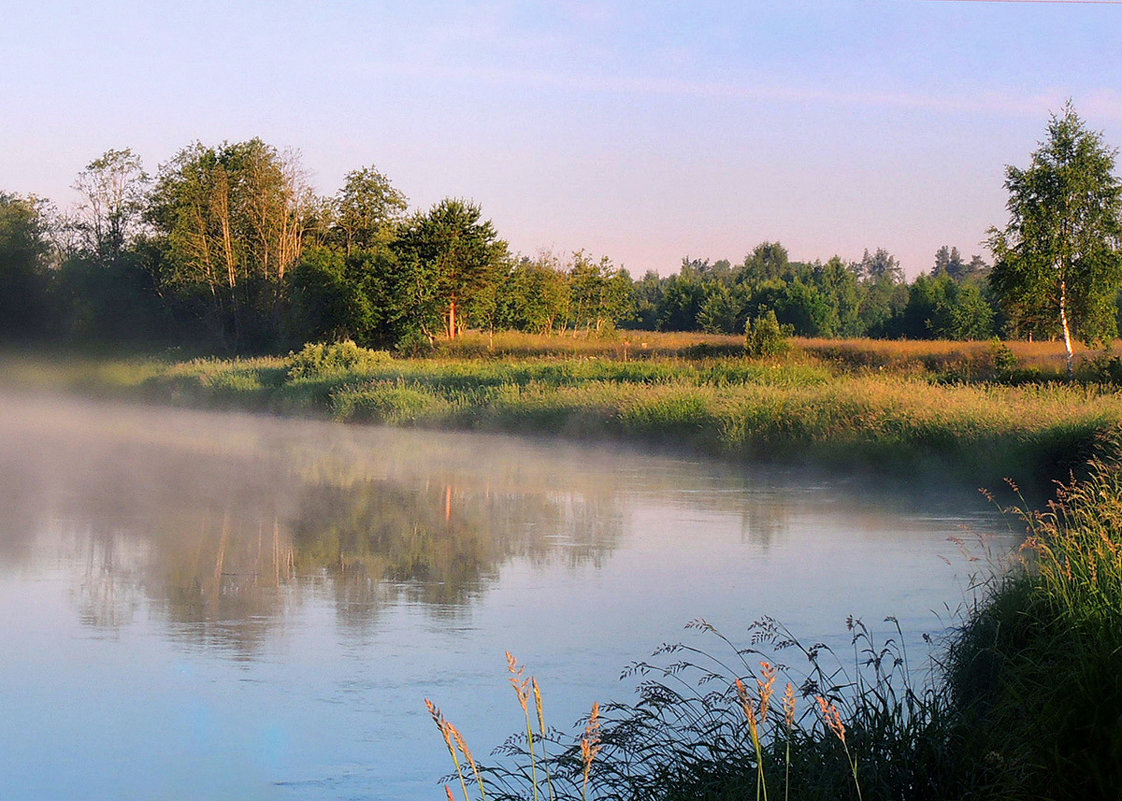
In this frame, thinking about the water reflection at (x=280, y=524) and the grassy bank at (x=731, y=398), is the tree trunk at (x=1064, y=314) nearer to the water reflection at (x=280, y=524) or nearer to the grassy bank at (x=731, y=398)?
the grassy bank at (x=731, y=398)

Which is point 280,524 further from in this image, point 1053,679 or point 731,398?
point 731,398

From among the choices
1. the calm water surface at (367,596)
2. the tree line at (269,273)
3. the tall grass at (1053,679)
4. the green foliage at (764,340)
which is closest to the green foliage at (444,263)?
the tree line at (269,273)

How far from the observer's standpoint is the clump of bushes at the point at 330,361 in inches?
1402

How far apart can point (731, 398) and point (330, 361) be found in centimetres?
1753

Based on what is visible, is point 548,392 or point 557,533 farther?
point 548,392

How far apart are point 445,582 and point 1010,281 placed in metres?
27.6

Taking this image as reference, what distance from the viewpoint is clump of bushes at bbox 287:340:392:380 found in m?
35.6

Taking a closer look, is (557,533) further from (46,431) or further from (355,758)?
(46,431)

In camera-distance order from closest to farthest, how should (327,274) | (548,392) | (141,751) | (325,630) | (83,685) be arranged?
(141,751) → (83,685) → (325,630) → (548,392) → (327,274)

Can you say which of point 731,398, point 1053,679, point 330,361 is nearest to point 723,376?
point 731,398

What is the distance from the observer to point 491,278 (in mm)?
47062

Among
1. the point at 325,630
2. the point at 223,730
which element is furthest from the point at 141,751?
the point at 325,630

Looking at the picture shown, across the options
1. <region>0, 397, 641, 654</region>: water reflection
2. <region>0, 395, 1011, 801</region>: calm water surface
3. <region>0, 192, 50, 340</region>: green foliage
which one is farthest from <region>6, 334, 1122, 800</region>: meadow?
<region>0, 192, 50, 340</region>: green foliage

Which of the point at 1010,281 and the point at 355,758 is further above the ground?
the point at 1010,281
